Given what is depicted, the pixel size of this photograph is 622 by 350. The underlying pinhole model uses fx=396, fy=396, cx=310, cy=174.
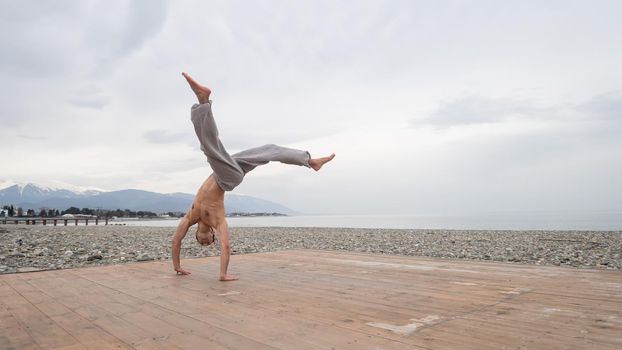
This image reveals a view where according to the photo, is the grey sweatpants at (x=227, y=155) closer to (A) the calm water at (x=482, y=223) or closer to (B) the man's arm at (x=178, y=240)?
(B) the man's arm at (x=178, y=240)

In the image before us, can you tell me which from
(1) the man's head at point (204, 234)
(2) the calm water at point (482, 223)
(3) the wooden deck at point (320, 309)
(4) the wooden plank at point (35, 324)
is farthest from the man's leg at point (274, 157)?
(2) the calm water at point (482, 223)

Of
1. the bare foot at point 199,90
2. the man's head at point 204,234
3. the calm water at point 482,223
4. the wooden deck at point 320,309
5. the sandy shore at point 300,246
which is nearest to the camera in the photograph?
the wooden deck at point 320,309

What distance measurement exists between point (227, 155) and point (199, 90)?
101 cm

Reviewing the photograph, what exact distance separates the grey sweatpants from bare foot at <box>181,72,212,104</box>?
0.08m

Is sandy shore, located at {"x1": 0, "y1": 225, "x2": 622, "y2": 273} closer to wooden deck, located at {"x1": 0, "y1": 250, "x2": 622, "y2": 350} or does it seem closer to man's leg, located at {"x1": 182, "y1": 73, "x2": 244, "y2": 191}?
wooden deck, located at {"x1": 0, "y1": 250, "x2": 622, "y2": 350}

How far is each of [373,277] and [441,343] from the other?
291 centimetres

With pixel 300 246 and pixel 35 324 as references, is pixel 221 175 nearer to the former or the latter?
pixel 35 324

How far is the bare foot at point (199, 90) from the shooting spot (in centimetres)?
502

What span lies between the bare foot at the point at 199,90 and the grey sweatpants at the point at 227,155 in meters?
0.08

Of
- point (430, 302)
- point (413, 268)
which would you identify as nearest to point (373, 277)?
point (413, 268)

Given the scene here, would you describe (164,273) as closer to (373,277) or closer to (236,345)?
(373,277)

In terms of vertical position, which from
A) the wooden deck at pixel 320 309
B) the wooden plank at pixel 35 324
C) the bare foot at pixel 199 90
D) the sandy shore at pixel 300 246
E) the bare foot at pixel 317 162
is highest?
the bare foot at pixel 199 90

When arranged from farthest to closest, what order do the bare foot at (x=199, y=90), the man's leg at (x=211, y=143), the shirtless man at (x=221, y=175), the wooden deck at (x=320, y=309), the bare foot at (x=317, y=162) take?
the bare foot at (x=317, y=162) < the shirtless man at (x=221, y=175) < the man's leg at (x=211, y=143) < the bare foot at (x=199, y=90) < the wooden deck at (x=320, y=309)

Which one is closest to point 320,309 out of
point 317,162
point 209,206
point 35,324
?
point 35,324
